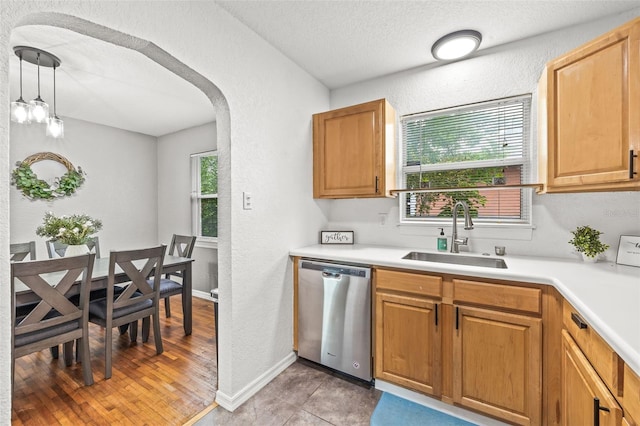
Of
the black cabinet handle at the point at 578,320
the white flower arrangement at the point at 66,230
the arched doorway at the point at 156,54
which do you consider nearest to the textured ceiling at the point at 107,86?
the arched doorway at the point at 156,54

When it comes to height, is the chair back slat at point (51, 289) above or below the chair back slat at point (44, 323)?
above

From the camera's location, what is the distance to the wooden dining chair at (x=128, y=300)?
7.19ft

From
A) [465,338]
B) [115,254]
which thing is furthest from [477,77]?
[115,254]

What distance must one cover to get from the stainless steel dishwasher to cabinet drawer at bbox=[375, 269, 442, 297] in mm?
97

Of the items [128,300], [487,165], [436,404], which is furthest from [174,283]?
[487,165]

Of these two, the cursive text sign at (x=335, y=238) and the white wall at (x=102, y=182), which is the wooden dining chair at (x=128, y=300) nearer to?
the cursive text sign at (x=335, y=238)

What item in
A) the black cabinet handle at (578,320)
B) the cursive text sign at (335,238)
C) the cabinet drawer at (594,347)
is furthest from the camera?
the cursive text sign at (335,238)

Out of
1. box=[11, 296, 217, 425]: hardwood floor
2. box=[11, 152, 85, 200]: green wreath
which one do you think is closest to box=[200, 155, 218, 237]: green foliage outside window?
box=[11, 152, 85, 200]: green wreath

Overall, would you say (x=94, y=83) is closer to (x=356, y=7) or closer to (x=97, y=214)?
(x=97, y=214)

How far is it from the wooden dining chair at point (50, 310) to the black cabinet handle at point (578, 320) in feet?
9.12

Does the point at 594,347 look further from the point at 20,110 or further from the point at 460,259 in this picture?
the point at 20,110

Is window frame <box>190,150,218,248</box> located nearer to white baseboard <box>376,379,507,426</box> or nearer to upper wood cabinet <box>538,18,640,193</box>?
white baseboard <box>376,379,507,426</box>

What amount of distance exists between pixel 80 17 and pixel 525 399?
278 centimetres

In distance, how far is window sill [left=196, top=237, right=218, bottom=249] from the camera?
4055 millimetres
